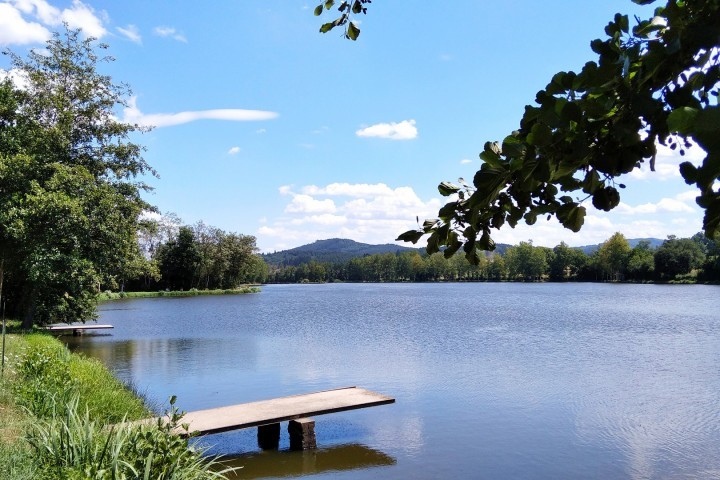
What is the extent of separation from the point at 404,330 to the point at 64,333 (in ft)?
53.9

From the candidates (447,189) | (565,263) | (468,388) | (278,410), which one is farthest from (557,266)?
(447,189)

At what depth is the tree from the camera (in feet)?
58.1

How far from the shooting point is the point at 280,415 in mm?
10047

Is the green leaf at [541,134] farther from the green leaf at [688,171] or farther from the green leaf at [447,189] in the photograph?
the green leaf at [447,189]

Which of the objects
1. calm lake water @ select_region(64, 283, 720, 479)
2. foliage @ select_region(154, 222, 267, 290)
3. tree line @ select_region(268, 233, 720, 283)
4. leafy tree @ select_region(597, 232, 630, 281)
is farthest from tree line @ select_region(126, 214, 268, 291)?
leafy tree @ select_region(597, 232, 630, 281)

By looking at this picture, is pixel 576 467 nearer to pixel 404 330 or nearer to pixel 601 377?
pixel 601 377

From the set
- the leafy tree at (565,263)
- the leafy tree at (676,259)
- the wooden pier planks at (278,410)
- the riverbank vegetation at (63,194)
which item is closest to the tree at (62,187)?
the riverbank vegetation at (63,194)

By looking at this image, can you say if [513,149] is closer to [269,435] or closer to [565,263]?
[269,435]

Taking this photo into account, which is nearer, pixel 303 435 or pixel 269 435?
pixel 303 435

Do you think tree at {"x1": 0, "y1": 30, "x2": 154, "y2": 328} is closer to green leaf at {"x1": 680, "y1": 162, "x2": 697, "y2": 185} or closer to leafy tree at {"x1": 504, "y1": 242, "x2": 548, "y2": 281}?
green leaf at {"x1": 680, "y1": 162, "x2": 697, "y2": 185}

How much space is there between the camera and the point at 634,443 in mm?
10656

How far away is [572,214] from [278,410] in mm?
9638

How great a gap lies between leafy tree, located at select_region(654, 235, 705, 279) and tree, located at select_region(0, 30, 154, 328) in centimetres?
9487

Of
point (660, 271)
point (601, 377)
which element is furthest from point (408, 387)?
point (660, 271)
